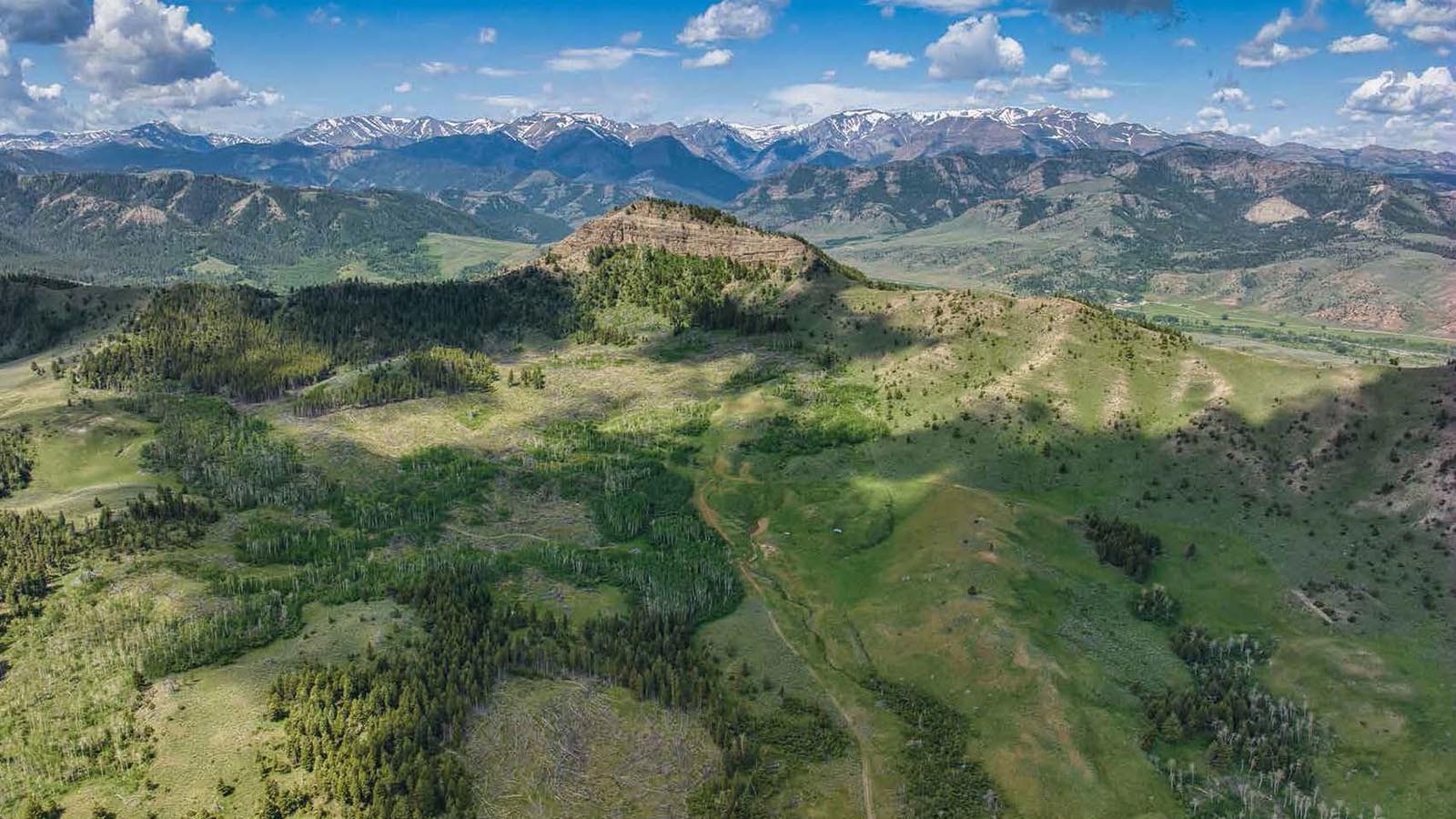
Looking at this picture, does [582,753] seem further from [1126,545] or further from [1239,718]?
[1126,545]

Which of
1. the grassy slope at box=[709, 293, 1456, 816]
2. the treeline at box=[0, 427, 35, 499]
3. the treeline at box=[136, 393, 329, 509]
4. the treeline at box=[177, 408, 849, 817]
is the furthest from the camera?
the treeline at box=[0, 427, 35, 499]

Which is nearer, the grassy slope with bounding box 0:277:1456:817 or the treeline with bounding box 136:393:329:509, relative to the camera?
the grassy slope with bounding box 0:277:1456:817

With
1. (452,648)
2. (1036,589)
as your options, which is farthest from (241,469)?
(1036,589)

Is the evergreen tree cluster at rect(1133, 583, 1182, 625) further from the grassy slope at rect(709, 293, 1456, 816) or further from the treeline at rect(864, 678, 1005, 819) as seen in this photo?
the treeline at rect(864, 678, 1005, 819)

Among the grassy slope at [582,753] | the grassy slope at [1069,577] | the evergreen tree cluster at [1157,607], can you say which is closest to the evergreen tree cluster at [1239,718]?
the grassy slope at [1069,577]

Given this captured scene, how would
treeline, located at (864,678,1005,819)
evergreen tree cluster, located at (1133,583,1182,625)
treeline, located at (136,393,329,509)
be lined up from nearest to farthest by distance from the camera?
treeline, located at (864,678,1005,819) < evergreen tree cluster, located at (1133,583,1182,625) < treeline, located at (136,393,329,509)

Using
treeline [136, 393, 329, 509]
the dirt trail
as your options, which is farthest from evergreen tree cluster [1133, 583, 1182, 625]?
treeline [136, 393, 329, 509]
